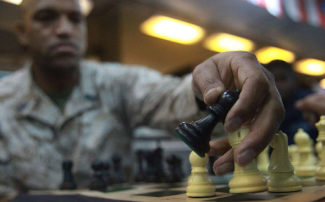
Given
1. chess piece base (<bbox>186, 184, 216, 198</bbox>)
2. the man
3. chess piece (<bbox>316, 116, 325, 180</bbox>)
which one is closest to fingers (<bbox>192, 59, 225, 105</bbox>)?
chess piece base (<bbox>186, 184, 216, 198</bbox>)

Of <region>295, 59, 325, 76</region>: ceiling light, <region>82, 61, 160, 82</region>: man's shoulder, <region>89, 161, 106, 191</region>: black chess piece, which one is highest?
<region>295, 59, 325, 76</region>: ceiling light

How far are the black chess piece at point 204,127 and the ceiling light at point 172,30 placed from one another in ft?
9.91

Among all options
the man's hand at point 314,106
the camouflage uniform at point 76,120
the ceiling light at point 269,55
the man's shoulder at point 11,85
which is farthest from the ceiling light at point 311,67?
the man's shoulder at point 11,85

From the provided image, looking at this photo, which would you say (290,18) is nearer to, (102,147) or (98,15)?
(98,15)

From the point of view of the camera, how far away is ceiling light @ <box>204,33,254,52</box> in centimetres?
407

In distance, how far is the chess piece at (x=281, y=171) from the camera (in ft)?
2.23

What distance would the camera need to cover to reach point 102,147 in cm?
199

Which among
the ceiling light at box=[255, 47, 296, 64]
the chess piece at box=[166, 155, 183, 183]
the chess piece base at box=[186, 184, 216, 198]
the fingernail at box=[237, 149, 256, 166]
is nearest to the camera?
the fingernail at box=[237, 149, 256, 166]

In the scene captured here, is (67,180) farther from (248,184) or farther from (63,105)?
(248,184)

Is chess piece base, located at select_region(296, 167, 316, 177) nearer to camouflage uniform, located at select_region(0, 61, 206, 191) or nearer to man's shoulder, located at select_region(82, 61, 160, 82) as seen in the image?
camouflage uniform, located at select_region(0, 61, 206, 191)

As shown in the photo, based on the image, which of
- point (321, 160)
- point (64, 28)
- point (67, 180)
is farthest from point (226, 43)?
point (321, 160)

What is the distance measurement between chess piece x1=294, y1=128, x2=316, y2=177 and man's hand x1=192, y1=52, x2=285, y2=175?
47cm

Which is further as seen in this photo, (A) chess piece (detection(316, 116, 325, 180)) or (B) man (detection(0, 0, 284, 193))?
(B) man (detection(0, 0, 284, 193))

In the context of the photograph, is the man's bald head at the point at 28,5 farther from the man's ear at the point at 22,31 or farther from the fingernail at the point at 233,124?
the fingernail at the point at 233,124
